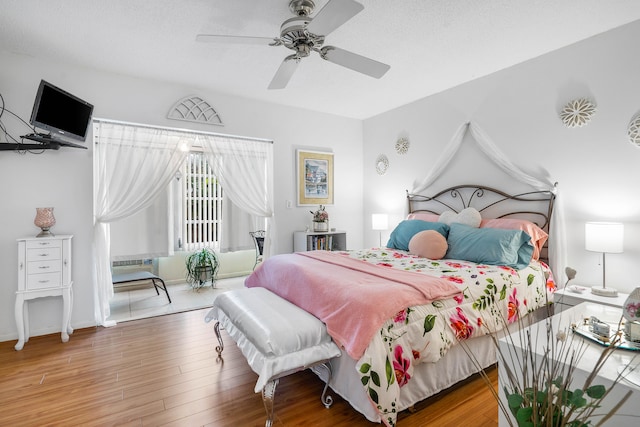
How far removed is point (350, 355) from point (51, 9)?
313cm

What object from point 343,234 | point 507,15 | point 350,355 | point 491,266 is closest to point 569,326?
point 491,266

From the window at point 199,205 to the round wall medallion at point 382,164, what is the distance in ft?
7.94

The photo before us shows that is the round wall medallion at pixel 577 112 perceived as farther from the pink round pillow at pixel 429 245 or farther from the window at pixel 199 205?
the window at pixel 199 205

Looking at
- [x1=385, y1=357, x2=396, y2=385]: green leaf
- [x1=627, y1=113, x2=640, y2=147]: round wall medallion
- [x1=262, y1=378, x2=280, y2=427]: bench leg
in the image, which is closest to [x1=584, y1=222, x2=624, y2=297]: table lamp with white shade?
[x1=627, y1=113, x2=640, y2=147]: round wall medallion

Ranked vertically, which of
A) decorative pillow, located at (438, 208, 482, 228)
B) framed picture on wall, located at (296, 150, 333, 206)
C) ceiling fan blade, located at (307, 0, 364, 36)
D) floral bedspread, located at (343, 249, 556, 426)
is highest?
ceiling fan blade, located at (307, 0, 364, 36)

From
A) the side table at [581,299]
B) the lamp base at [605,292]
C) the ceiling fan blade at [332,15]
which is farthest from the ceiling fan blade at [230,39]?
the lamp base at [605,292]

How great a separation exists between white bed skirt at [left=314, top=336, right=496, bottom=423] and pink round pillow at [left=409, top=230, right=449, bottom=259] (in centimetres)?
92

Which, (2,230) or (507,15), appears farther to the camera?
(2,230)

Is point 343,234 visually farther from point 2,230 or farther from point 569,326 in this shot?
point 2,230

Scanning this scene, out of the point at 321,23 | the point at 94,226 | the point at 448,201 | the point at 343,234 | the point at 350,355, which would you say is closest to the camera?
the point at 350,355

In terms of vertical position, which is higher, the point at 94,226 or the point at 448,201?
the point at 448,201

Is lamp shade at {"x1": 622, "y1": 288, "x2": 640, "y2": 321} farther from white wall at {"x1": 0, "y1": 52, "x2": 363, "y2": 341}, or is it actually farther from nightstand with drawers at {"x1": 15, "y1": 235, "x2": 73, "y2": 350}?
nightstand with drawers at {"x1": 15, "y1": 235, "x2": 73, "y2": 350}

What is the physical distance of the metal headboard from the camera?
3.09m

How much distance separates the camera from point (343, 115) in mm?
5004
